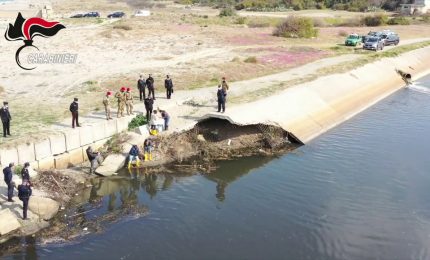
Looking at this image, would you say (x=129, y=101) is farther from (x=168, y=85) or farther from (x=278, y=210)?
(x=278, y=210)

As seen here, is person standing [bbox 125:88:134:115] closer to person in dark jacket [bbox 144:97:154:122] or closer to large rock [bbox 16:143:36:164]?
person in dark jacket [bbox 144:97:154:122]

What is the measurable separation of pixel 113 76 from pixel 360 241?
2514 centimetres

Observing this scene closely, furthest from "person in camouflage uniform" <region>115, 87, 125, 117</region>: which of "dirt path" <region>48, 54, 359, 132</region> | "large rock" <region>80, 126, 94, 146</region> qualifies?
"large rock" <region>80, 126, 94, 146</region>

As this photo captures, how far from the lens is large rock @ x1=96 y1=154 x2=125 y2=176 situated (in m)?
22.5

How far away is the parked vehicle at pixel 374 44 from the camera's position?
59125 millimetres

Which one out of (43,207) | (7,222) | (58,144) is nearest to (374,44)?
(58,144)

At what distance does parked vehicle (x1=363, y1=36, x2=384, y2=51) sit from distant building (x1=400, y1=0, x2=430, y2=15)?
68.0 metres

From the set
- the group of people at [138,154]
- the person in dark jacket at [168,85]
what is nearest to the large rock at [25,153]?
the group of people at [138,154]

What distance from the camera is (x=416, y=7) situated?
401 feet

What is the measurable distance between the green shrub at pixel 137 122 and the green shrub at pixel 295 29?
145ft

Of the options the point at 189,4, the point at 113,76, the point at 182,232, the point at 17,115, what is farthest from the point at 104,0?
the point at 182,232

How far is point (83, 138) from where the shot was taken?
2358cm

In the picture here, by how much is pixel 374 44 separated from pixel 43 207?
4989cm

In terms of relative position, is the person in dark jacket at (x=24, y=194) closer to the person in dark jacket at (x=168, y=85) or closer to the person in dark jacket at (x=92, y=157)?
the person in dark jacket at (x=92, y=157)
